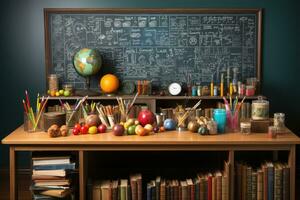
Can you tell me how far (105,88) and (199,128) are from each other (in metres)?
1.96

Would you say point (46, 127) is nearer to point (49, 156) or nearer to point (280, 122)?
point (49, 156)

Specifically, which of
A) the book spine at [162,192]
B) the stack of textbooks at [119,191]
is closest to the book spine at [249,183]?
the book spine at [162,192]

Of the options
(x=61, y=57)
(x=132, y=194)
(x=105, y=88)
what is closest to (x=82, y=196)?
(x=132, y=194)

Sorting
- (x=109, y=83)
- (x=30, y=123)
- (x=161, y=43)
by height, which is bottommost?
(x=30, y=123)

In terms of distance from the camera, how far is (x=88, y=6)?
18.1 feet

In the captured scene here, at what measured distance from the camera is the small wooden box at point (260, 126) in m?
3.71

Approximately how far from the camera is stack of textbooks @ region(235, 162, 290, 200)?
3.51 metres

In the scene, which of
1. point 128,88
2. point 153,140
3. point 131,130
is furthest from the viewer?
point 128,88

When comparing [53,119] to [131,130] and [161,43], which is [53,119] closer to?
[131,130]

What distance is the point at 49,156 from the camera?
3602 millimetres

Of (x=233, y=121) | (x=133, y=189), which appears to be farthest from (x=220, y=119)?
(x=133, y=189)

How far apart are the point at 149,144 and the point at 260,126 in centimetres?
90

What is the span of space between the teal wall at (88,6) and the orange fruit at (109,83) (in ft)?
2.33

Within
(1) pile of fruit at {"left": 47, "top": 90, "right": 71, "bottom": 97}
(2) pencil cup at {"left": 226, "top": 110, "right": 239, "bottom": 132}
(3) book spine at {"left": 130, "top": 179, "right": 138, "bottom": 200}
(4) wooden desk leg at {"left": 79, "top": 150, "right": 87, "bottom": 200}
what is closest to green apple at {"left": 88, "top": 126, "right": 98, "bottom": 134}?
(4) wooden desk leg at {"left": 79, "top": 150, "right": 87, "bottom": 200}
